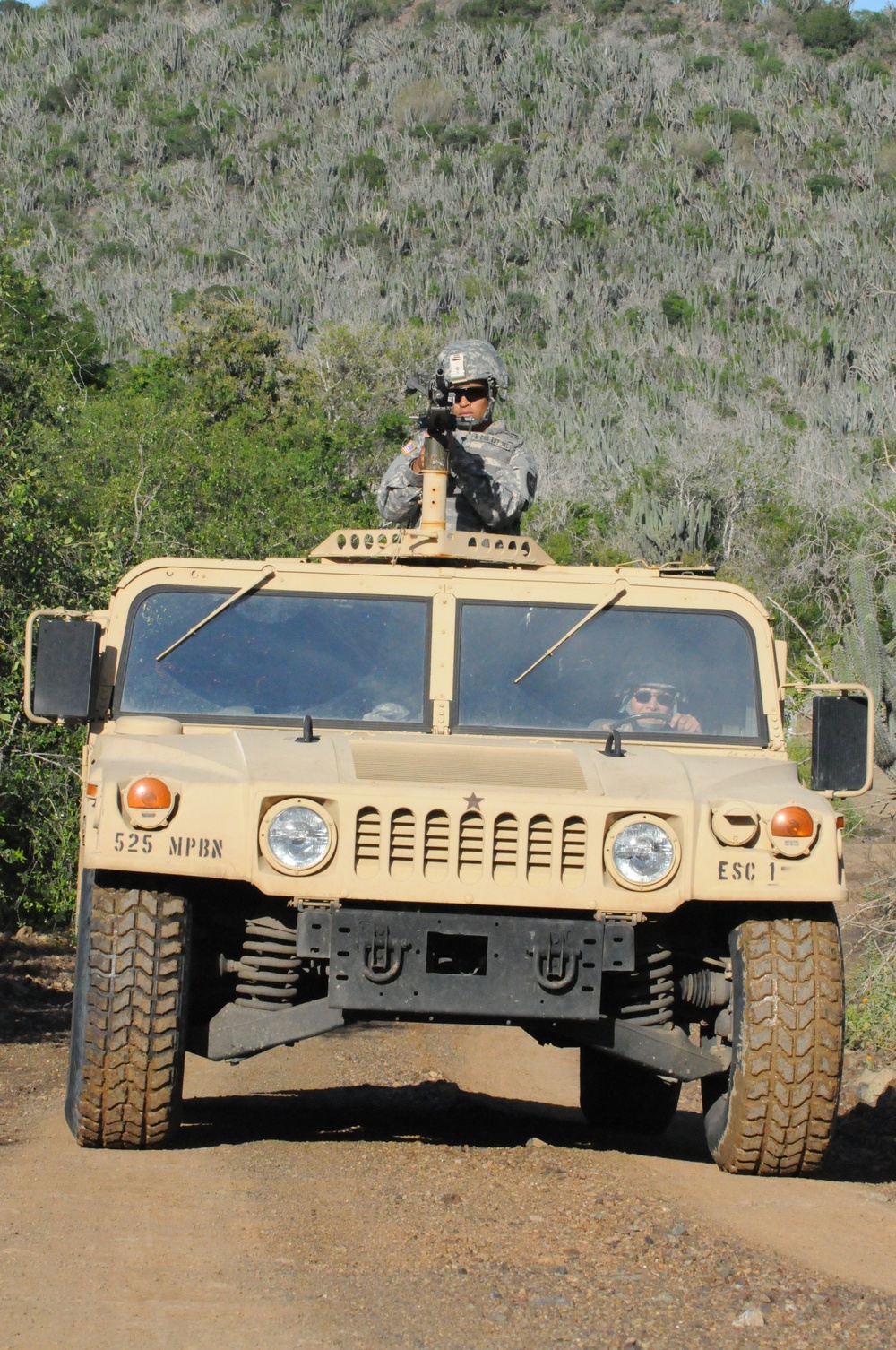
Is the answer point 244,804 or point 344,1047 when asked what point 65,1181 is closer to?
point 244,804

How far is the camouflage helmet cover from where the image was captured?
8.03 m

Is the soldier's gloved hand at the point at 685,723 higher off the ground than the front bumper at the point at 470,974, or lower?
higher

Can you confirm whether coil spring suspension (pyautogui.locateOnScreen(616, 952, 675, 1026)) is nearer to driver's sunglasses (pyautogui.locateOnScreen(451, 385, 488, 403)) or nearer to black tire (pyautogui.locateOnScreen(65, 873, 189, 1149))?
black tire (pyautogui.locateOnScreen(65, 873, 189, 1149))

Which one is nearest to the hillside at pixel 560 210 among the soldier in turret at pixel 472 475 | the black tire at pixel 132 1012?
the soldier in turret at pixel 472 475

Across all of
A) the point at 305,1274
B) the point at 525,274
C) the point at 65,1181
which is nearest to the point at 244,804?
the point at 65,1181

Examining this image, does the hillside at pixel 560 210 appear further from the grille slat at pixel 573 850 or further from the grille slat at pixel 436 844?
the grille slat at pixel 436 844

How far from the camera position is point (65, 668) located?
19.8 feet

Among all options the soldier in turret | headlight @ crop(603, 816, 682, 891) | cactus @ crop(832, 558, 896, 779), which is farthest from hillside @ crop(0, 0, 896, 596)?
headlight @ crop(603, 816, 682, 891)

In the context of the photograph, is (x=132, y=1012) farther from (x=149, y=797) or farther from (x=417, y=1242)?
(x=417, y=1242)

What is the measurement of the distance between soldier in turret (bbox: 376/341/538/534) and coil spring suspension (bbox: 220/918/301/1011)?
91.7 inches

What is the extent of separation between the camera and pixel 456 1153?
5855 millimetres

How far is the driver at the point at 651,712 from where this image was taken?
6234mm

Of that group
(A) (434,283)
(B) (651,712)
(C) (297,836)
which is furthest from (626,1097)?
(A) (434,283)

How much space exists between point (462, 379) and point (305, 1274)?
15.4ft
